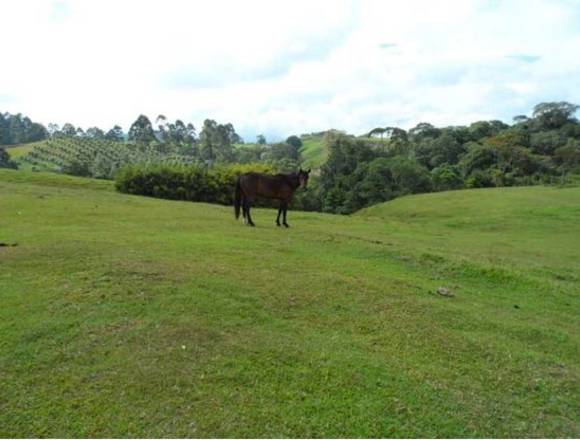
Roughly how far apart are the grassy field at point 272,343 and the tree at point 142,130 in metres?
105

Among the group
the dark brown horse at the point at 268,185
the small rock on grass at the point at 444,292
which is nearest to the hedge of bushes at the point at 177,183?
the dark brown horse at the point at 268,185

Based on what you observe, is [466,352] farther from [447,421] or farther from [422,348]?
[447,421]

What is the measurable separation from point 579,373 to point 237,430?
182 inches

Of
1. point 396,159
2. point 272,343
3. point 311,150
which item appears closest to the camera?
point 272,343

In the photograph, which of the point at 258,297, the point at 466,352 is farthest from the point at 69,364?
the point at 466,352

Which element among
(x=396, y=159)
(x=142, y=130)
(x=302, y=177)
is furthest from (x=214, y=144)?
(x=302, y=177)

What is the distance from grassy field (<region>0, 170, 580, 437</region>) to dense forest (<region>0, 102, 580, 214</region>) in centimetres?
3036

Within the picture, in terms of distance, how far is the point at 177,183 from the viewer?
130ft

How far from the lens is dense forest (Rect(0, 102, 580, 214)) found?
55125 millimetres

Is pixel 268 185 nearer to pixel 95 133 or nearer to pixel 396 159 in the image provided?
pixel 396 159

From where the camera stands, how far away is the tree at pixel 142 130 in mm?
111500

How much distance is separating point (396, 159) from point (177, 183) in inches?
1105

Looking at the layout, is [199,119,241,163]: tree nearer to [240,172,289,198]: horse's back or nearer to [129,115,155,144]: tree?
[129,115,155,144]: tree

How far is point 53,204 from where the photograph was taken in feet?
66.2
